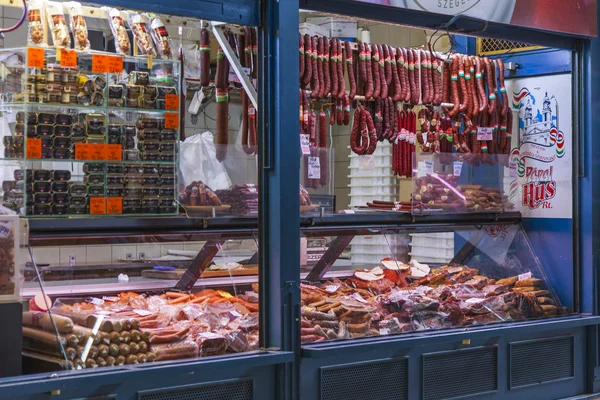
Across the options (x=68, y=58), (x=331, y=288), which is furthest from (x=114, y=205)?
(x=331, y=288)

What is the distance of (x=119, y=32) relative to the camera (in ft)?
17.4

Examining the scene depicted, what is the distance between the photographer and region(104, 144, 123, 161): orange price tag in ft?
16.5

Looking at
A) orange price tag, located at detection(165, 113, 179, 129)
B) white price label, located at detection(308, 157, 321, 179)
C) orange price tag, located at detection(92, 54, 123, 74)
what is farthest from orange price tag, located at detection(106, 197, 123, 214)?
white price label, located at detection(308, 157, 321, 179)

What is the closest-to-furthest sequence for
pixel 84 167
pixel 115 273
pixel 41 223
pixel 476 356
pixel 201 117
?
pixel 41 223
pixel 84 167
pixel 115 273
pixel 476 356
pixel 201 117

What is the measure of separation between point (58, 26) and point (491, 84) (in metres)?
3.58

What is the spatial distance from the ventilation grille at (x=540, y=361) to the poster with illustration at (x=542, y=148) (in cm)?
111

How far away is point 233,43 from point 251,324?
1.99 m

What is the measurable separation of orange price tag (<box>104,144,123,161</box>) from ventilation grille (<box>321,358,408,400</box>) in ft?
5.53

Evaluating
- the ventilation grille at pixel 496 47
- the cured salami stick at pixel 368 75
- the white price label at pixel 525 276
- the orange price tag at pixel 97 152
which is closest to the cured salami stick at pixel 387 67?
the cured salami stick at pixel 368 75

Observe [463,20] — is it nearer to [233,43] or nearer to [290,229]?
[233,43]

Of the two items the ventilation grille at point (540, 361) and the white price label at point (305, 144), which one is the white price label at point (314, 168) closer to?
the white price label at point (305, 144)

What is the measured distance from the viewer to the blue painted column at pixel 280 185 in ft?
16.0

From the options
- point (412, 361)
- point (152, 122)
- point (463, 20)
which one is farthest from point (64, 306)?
point (463, 20)

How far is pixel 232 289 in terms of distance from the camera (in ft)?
18.5
